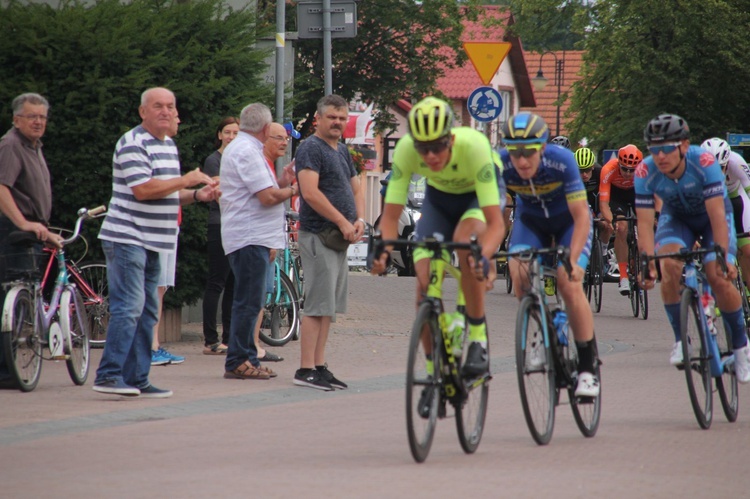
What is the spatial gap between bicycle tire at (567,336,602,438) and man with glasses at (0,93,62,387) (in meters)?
4.04

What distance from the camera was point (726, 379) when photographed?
893 centimetres

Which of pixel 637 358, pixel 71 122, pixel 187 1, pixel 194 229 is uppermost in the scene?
pixel 187 1

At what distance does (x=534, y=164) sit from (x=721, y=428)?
2.15m

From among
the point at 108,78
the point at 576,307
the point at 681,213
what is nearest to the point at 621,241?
the point at 108,78

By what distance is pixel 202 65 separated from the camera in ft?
41.1

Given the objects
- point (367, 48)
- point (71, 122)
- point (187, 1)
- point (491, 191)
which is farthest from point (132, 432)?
point (367, 48)

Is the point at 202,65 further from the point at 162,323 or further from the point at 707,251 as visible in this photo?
the point at 707,251

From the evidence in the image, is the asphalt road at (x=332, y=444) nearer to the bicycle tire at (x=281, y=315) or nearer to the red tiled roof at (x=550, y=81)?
the bicycle tire at (x=281, y=315)

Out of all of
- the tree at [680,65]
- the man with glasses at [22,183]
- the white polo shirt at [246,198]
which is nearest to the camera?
the man with glasses at [22,183]

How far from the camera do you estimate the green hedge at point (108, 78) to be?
11688 mm

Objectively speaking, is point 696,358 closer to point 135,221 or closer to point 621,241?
point 135,221

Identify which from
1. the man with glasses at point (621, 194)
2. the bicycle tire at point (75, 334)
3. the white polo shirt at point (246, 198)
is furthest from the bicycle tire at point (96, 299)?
the man with glasses at point (621, 194)

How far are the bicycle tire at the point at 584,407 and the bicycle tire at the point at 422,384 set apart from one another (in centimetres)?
117

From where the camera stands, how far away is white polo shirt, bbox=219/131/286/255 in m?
10.4
